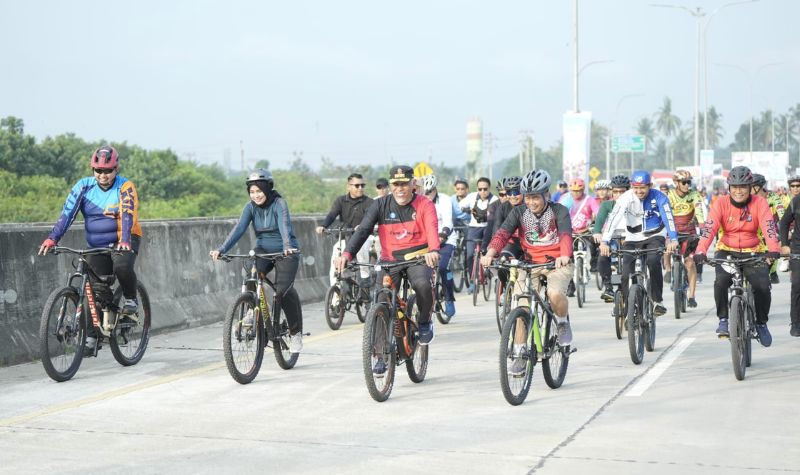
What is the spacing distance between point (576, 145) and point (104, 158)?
24.4 meters

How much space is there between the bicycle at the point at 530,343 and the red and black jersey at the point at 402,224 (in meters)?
0.88

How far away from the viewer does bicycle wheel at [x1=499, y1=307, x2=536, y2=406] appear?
860 centimetres

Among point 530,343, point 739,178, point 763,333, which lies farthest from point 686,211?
point 530,343

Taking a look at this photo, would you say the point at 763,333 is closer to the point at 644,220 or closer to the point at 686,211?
the point at 644,220

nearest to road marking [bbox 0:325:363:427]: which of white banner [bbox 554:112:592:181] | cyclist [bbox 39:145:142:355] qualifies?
cyclist [bbox 39:145:142:355]

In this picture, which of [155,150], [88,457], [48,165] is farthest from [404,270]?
[155,150]

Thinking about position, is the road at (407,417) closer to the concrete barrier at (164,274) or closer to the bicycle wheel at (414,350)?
the bicycle wheel at (414,350)

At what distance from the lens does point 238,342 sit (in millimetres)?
9969

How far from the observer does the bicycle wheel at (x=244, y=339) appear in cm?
970

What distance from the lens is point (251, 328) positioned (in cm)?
1009

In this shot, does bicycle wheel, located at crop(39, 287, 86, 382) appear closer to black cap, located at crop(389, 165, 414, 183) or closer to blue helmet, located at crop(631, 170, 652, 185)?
black cap, located at crop(389, 165, 414, 183)

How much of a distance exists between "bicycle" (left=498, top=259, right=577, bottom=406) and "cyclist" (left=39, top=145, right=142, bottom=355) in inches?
137

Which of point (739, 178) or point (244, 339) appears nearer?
point (244, 339)

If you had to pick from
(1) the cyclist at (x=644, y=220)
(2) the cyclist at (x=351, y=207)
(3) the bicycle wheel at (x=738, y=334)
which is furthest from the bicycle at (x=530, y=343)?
(2) the cyclist at (x=351, y=207)
